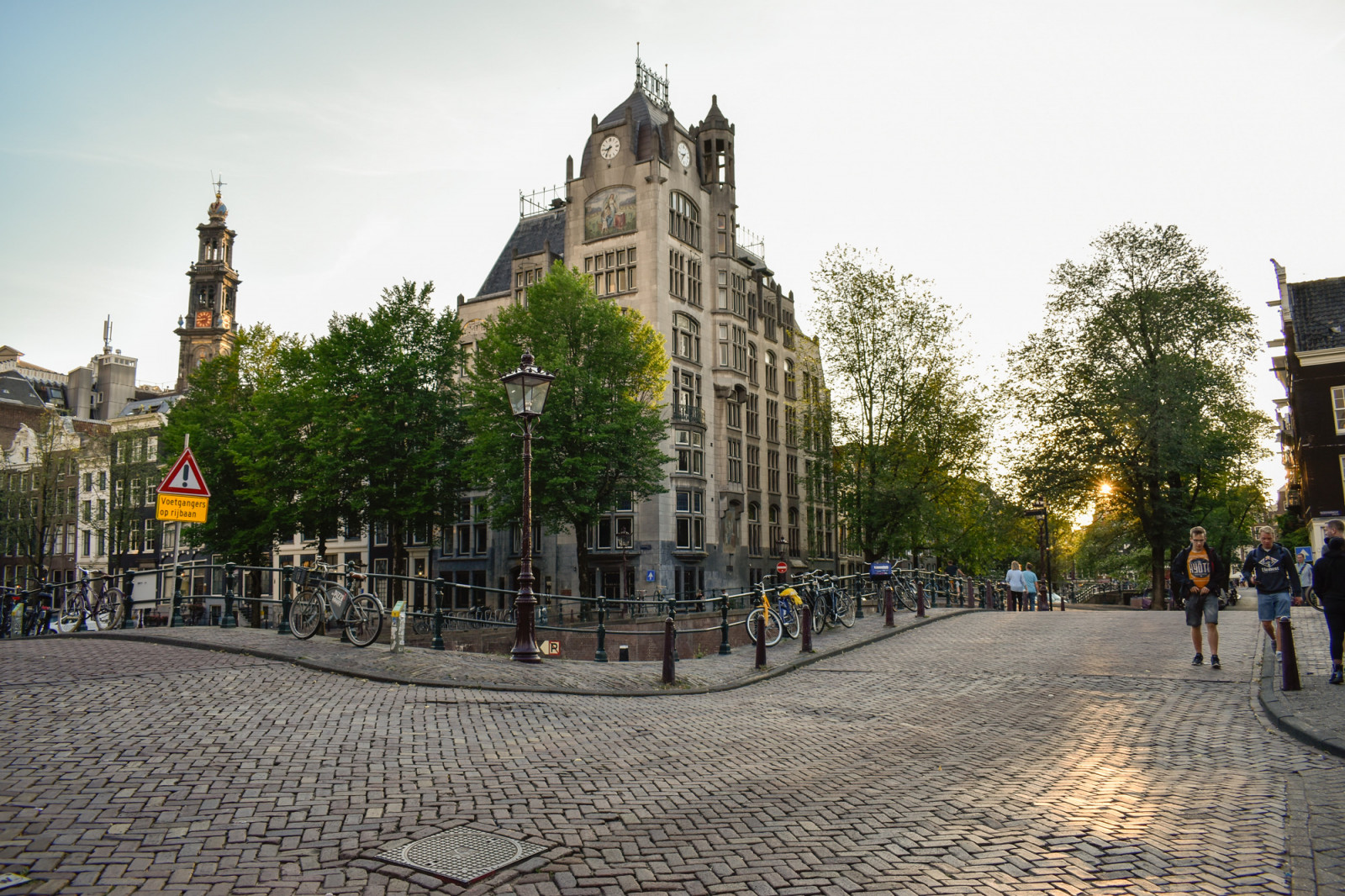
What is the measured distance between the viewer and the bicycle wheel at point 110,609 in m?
21.6

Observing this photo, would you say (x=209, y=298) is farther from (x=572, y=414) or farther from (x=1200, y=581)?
A: (x=1200, y=581)

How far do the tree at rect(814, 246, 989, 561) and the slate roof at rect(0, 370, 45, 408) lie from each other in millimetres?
71723

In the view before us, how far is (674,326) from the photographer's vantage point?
51938 mm

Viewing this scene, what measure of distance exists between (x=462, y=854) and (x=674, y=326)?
47.7m

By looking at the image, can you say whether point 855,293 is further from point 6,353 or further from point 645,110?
point 6,353

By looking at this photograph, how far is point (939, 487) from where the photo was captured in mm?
40750

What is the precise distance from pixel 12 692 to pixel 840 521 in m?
36.4

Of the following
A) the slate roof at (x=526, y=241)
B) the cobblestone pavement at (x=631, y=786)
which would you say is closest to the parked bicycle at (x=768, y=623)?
the cobblestone pavement at (x=631, y=786)

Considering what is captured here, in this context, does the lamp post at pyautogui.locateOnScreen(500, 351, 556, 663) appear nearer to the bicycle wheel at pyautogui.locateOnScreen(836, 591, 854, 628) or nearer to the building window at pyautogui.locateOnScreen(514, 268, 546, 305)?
the bicycle wheel at pyautogui.locateOnScreen(836, 591, 854, 628)

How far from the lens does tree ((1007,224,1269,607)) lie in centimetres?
3656

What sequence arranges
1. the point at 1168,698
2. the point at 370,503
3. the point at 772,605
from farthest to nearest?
the point at 370,503 → the point at 772,605 → the point at 1168,698

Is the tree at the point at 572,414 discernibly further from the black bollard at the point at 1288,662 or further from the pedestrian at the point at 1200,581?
the black bollard at the point at 1288,662

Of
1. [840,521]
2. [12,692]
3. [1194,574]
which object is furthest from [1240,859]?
[840,521]

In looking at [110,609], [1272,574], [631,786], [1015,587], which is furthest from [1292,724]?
[1015,587]
